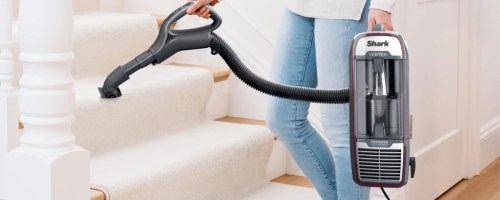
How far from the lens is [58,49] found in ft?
5.19

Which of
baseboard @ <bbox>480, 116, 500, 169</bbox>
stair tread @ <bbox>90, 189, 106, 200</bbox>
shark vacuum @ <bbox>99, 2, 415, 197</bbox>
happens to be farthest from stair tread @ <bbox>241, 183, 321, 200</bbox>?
shark vacuum @ <bbox>99, 2, 415, 197</bbox>

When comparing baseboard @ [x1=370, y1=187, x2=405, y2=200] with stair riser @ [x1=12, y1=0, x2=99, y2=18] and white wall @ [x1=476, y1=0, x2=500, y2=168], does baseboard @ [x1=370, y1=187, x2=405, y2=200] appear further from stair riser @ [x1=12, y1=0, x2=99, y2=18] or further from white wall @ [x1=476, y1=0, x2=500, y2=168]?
stair riser @ [x1=12, y1=0, x2=99, y2=18]

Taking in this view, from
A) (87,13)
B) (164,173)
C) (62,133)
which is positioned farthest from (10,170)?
(87,13)

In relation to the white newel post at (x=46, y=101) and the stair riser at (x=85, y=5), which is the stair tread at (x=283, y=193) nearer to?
the stair riser at (x=85, y=5)

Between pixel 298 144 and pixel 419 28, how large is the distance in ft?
3.52

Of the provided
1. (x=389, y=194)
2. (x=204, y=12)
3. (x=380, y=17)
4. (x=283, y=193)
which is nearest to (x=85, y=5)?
(x=283, y=193)

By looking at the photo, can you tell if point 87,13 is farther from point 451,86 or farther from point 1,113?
point 451,86

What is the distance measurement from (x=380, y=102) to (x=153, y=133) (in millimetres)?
1839

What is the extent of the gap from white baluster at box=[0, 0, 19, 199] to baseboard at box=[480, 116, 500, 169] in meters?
2.35

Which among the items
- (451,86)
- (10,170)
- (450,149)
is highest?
(10,170)

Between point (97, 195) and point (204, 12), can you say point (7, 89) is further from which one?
point (204, 12)

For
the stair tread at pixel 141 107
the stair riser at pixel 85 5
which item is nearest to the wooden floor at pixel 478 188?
the stair tread at pixel 141 107

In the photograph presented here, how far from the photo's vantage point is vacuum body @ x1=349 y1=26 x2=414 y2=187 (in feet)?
3.17

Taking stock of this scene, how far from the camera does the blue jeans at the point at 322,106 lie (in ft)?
6.44
